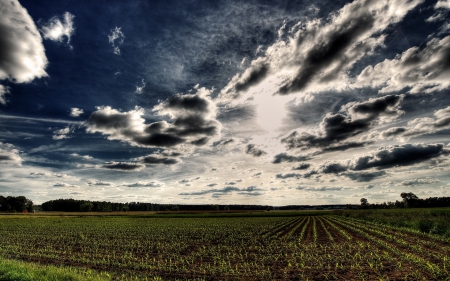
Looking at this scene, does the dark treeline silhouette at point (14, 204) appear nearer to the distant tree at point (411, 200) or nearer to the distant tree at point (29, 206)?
the distant tree at point (29, 206)

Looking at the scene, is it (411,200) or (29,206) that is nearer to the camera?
(29,206)

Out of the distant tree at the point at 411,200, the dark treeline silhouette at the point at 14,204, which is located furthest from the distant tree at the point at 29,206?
the distant tree at the point at 411,200

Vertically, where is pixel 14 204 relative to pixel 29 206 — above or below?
above

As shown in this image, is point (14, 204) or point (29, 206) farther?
point (29, 206)

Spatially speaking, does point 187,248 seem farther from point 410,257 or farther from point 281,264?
point 410,257

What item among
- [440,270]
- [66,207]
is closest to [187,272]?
[440,270]

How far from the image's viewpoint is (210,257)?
1867 centimetres

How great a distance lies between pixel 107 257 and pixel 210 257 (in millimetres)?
7769

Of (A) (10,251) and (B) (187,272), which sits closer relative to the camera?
(B) (187,272)

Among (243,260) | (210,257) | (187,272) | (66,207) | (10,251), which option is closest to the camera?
(187,272)

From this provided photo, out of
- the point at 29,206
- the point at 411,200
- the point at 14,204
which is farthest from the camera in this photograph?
the point at 411,200

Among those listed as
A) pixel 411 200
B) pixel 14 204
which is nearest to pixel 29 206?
pixel 14 204

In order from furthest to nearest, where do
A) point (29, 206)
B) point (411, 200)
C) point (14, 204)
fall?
point (411, 200)
point (29, 206)
point (14, 204)

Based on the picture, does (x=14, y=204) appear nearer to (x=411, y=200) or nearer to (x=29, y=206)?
(x=29, y=206)
